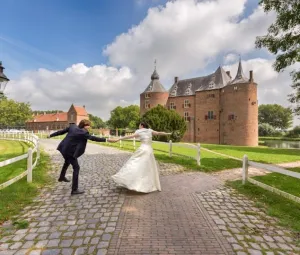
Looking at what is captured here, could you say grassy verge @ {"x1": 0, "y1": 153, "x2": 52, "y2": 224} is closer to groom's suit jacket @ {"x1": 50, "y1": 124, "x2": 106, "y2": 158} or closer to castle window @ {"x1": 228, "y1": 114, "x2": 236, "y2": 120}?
groom's suit jacket @ {"x1": 50, "y1": 124, "x2": 106, "y2": 158}

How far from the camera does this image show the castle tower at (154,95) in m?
49.7

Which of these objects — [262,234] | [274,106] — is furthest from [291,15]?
[274,106]

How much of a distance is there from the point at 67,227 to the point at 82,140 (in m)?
2.58

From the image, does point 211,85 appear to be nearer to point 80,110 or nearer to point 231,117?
point 231,117

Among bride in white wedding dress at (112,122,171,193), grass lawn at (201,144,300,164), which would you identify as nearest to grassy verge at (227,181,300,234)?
bride in white wedding dress at (112,122,171,193)

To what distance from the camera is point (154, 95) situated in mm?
49750

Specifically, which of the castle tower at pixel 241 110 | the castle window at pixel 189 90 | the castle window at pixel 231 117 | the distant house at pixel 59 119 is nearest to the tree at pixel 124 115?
the distant house at pixel 59 119

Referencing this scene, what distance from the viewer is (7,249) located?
3.50m

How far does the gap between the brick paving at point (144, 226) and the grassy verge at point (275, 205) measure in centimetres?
27

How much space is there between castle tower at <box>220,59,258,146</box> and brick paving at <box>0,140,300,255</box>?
121 feet

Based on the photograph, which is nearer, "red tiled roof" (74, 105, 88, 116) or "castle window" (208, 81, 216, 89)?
"castle window" (208, 81, 216, 89)

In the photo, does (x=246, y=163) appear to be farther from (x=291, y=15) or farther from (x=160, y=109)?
(x=160, y=109)

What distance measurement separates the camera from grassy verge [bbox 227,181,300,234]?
476 centimetres

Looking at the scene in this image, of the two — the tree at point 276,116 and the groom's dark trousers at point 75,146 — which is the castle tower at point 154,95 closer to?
the groom's dark trousers at point 75,146
